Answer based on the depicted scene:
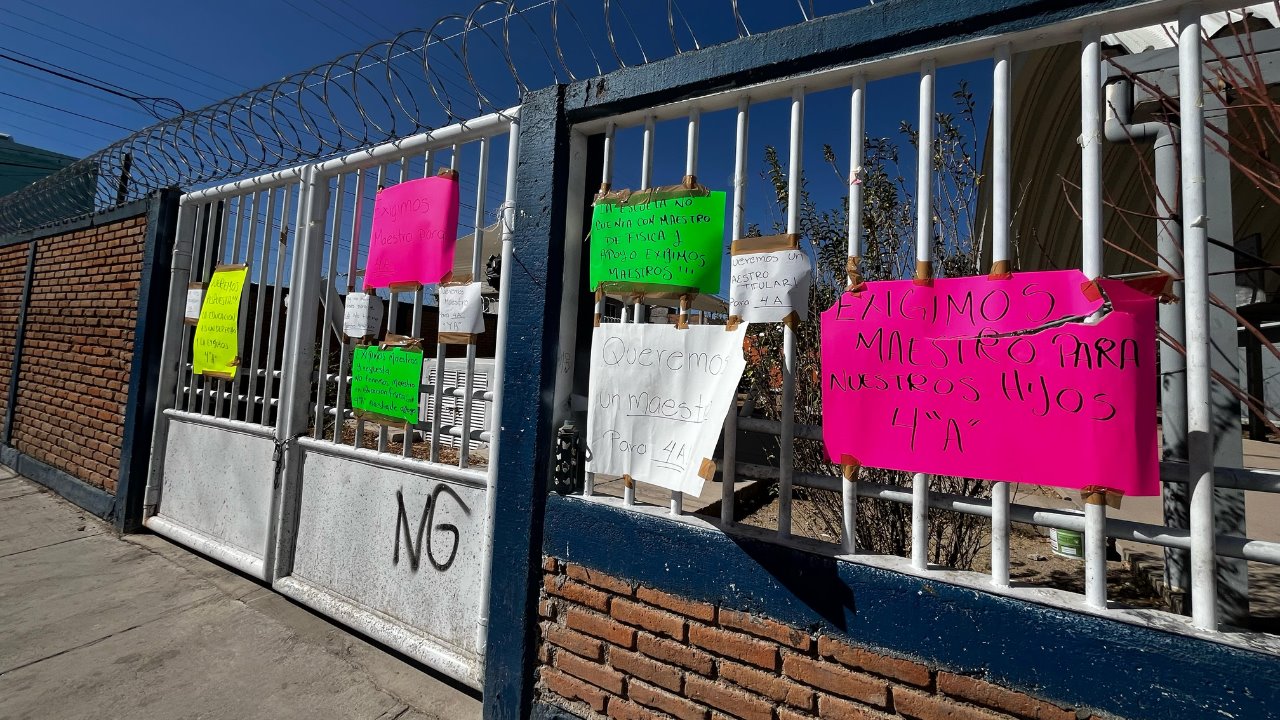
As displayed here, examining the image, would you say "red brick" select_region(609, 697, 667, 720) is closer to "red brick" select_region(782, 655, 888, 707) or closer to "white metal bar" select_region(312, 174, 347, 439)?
"red brick" select_region(782, 655, 888, 707)

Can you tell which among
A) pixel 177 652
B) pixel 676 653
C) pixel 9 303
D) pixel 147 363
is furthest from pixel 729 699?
pixel 9 303

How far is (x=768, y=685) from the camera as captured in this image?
1.92 metres

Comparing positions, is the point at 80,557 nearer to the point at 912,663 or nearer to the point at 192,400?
the point at 192,400

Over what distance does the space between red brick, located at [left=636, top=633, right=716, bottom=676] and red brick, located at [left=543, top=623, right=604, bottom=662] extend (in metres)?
0.19

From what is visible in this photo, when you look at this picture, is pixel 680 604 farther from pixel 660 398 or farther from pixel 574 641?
pixel 660 398

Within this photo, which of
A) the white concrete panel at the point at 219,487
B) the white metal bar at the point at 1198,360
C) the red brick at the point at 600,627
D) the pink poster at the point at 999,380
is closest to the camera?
the white metal bar at the point at 1198,360

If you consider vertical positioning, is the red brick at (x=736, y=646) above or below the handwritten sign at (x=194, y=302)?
below

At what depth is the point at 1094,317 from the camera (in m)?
1.52

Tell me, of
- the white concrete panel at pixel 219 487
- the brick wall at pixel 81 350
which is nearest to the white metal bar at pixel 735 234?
the white concrete panel at pixel 219 487

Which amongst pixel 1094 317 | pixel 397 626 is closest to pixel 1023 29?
pixel 1094 317

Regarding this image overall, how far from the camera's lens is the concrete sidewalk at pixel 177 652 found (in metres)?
2.63

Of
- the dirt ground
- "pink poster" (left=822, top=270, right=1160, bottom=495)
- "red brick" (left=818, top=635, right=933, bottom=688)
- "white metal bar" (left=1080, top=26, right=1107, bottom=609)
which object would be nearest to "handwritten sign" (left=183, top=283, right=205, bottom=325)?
the dirt ground

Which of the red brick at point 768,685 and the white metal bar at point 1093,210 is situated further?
the red brick at point 768,685

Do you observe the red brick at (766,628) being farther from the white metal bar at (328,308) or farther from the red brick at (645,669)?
the white metal bar at (328,308)
